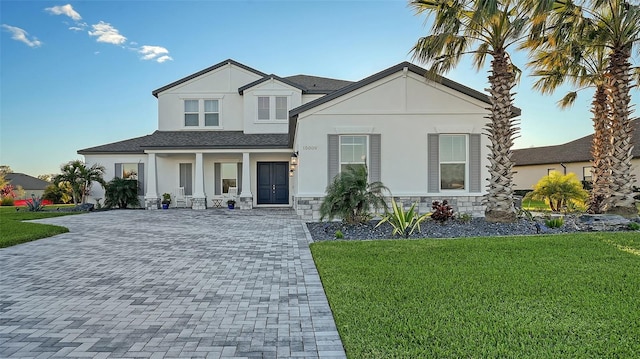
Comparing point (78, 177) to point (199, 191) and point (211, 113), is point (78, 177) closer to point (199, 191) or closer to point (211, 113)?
point (199, 191)

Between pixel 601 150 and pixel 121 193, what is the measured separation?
2145cm

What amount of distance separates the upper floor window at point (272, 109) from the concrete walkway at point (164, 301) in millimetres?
12066

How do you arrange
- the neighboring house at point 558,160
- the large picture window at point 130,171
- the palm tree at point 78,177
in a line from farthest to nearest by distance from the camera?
the neighboring house at point 558,160 < the large picture window at point 130,171 < the palm tree at point 78,177

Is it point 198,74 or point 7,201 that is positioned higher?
point 198,74

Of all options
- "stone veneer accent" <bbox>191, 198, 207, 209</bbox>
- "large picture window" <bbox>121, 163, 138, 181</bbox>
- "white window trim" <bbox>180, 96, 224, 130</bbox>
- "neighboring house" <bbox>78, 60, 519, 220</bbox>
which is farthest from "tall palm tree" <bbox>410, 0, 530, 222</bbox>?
"large picture window" <bbox>121, 163, 138, 181</bbox>

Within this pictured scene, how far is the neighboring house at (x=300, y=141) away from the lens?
1245 centimetres

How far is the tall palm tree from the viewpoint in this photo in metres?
10.1

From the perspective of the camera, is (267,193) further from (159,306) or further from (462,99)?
(159,306)

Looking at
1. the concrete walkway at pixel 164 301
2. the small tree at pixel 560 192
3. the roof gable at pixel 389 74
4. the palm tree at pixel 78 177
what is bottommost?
the concrete walkway at pixel 164 301

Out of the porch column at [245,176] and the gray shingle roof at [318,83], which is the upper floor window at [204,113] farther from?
the gray shingle roof at [318,83]

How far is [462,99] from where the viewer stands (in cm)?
1248

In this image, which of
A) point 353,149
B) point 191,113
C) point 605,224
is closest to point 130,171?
point 191,113

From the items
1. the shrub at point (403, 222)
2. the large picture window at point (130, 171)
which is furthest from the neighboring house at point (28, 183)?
the shrub at point (403, 222)

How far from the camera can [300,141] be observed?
1270cm
